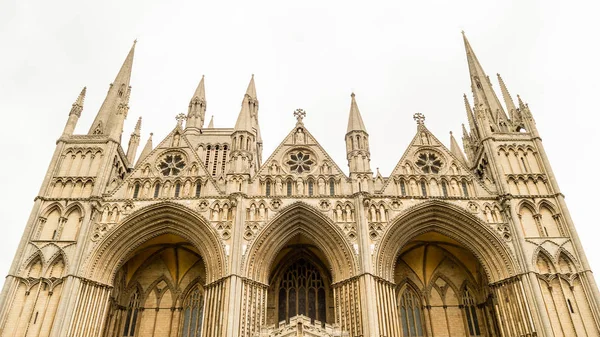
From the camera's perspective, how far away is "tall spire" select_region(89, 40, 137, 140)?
26895 millimetres

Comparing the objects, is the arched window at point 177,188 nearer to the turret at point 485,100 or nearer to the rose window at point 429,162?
the rose window at point 429,162

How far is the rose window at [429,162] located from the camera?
25.1 m

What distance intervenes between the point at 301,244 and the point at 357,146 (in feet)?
20.1

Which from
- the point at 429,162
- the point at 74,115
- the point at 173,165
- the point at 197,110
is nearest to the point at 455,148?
the point at 429,162

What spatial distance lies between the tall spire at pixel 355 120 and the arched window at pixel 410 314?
9234 millimetres

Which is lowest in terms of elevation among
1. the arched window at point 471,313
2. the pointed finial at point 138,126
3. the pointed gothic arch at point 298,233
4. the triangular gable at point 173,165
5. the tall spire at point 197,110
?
the arched window at point 471,313

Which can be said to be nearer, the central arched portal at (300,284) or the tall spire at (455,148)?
the central arched portal at (300,284)

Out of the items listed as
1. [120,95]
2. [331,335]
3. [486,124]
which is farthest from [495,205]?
[120,95]

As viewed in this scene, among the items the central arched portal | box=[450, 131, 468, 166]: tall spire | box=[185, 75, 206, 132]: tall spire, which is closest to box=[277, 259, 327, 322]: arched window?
the central arched portal

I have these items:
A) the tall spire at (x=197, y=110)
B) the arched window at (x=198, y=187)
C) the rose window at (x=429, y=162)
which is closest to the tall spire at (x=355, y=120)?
the rose window at (x=429, y=162)

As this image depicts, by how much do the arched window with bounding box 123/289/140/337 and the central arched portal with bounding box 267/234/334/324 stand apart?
6.93 meters

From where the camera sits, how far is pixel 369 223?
72.6ft

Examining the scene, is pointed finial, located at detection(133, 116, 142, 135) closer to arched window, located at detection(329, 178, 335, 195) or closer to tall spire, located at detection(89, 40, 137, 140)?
tall spire, located at detection(89, 40, 137, 140)

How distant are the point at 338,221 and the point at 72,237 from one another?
12670mm
